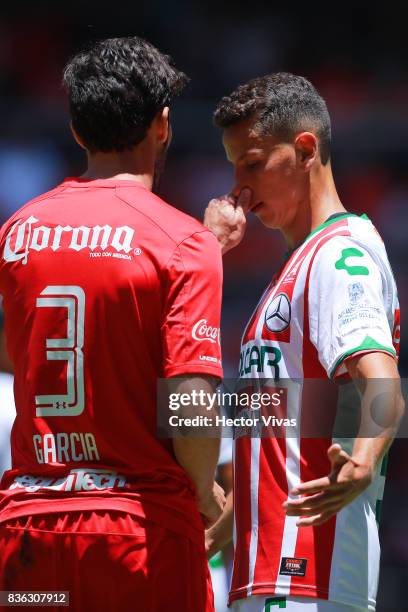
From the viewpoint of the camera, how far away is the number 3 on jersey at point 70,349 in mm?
2225

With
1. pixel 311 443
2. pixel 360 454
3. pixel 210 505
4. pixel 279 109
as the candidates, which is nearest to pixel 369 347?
pixel 360 454

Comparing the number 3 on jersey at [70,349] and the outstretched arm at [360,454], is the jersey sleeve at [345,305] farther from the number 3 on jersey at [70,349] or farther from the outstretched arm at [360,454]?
the number 3 on jersey at [70,349]

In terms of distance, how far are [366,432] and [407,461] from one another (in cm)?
494

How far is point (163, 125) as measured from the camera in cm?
243

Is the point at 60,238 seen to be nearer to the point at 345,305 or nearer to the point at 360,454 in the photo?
the point at 345,305

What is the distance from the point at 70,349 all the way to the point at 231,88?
5986 mm

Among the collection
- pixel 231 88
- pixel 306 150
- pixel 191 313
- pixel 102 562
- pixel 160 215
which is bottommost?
pixel 102 562

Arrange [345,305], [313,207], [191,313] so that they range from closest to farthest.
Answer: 1. [191,313]
2. [345,305]
3. [313,207]

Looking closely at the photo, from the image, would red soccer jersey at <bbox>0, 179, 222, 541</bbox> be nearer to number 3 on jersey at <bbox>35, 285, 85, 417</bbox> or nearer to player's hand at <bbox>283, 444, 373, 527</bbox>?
number 3 on jersey at <bbox>35, 285, 85, 417</bbox>

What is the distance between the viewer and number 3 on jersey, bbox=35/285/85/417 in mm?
2225

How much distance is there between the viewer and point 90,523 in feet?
7.09

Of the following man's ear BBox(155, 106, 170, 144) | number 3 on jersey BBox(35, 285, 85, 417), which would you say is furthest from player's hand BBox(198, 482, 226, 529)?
man's ear BBox(155, 106, 170, 144)

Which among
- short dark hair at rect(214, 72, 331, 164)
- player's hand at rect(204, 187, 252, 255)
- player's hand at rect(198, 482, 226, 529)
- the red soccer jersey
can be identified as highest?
short dark hair at rect(214, 72, 331, 164)

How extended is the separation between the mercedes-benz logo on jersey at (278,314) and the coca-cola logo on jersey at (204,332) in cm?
34
